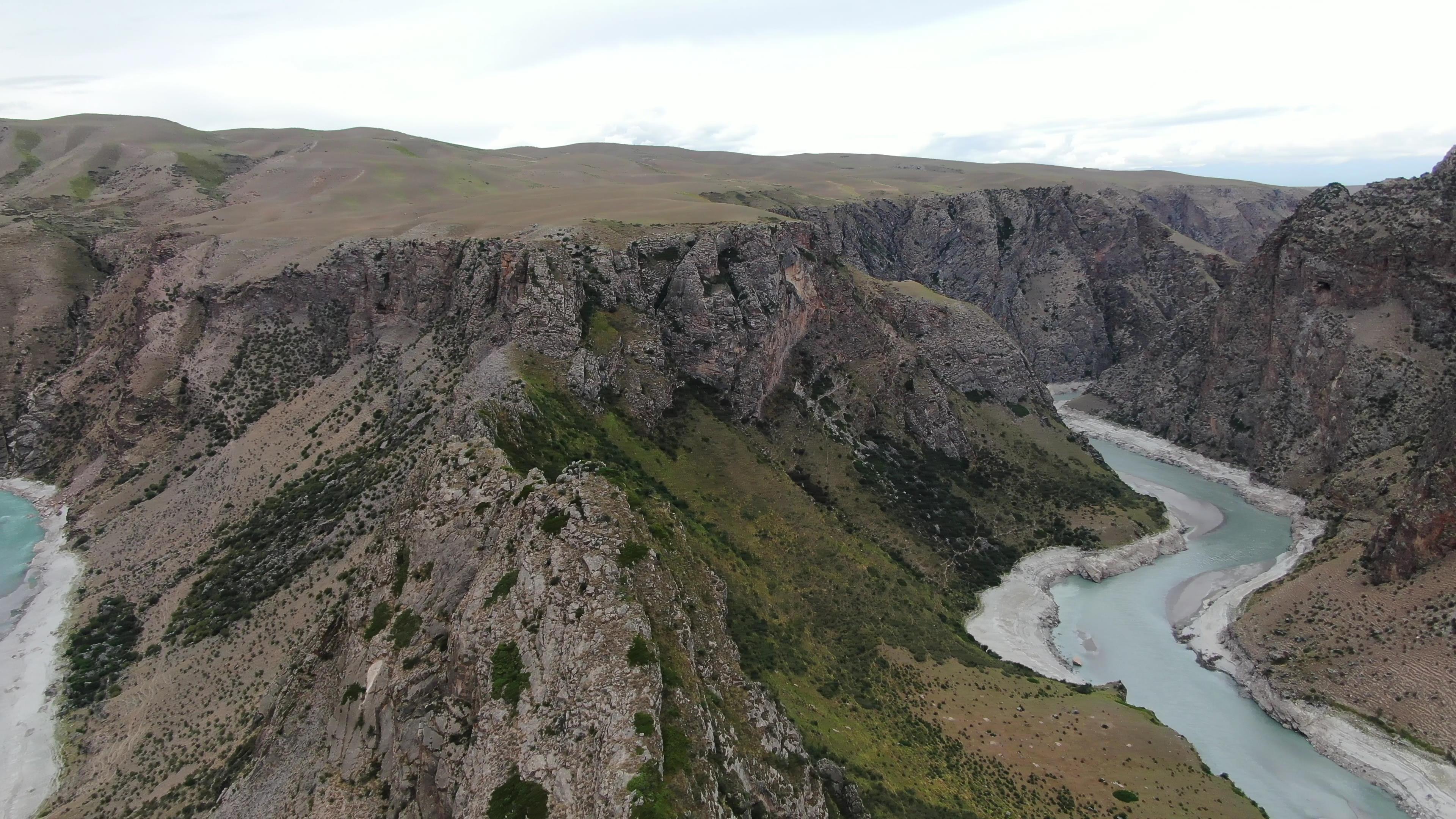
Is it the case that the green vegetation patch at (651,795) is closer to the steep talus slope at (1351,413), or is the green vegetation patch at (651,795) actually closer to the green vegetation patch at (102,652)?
the green vegetation patch at (102,652)

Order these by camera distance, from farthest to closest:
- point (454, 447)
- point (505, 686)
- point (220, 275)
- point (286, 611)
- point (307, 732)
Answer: point (220, 275), point (286, 611), point (454, 447), point (307, 732), point (505, 686)

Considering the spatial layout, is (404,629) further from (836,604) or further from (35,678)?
(35,678)

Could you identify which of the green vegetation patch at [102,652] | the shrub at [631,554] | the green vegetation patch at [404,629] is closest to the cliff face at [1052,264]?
the green vegetation patch at [102,652]

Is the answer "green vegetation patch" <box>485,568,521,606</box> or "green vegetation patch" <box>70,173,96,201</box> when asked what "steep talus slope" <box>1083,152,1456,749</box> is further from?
"green vegetation patch" <box>70,173,96,201</box>

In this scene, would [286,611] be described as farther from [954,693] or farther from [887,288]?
[887,288]

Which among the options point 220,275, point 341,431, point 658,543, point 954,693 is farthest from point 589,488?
point 220,275
